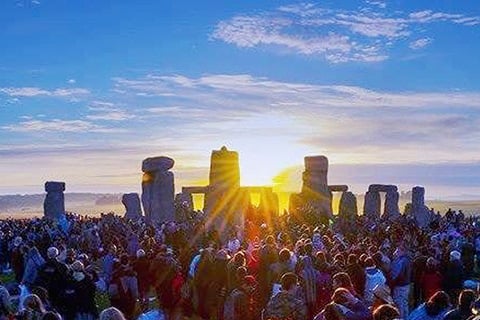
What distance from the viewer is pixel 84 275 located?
1193cm

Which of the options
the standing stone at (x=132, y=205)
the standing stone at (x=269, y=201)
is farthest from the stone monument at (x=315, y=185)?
the standing stone at (x=132, y=205)

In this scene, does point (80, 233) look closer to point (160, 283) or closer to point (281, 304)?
point (160, 283)

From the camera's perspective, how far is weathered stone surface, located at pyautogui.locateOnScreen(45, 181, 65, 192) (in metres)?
41.4

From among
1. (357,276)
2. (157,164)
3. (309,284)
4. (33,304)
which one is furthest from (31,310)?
(157,164)

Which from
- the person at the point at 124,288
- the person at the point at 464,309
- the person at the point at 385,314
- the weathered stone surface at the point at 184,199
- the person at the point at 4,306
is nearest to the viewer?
the person at the point at 385,314

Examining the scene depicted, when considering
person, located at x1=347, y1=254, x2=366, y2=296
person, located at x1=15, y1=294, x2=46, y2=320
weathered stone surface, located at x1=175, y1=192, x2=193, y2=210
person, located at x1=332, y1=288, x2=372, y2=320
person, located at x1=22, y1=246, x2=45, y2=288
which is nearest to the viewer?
person, located at x1=15, y1=294, x2=46, y2=320

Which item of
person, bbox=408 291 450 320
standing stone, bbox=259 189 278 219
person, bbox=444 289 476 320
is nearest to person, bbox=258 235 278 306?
person, bbox=408 291 450 320

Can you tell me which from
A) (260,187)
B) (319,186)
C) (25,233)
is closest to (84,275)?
(25,233)

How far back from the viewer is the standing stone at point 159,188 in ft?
117

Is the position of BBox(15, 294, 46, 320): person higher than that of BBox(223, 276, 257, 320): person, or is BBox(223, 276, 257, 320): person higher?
BBox(15, 294, 46, 320): person

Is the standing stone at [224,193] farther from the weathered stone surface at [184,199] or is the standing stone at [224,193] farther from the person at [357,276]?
the person at [357,276]

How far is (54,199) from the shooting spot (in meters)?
41.8

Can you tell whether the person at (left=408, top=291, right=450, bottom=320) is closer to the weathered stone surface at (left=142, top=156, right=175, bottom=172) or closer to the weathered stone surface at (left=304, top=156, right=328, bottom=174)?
the weathered stone surface at (left=142, top=156, right=175, bottom=172)

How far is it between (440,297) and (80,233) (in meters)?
23.0
